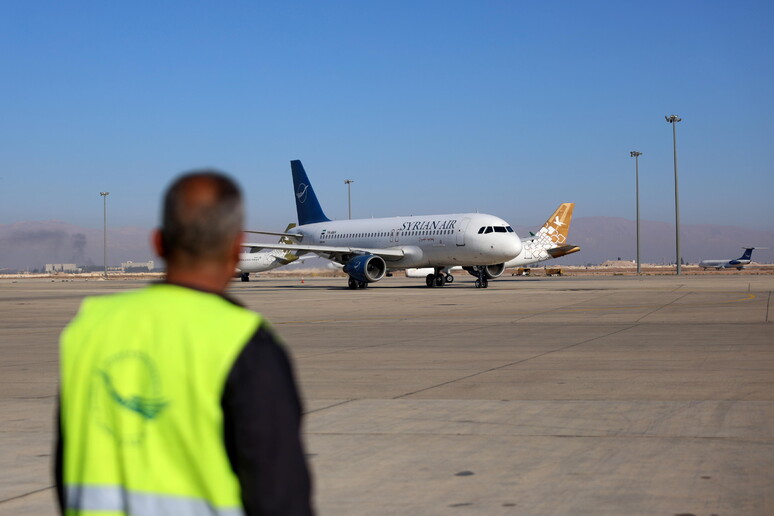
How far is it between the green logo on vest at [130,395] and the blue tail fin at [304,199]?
1988 inches

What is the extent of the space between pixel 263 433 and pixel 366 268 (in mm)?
39786

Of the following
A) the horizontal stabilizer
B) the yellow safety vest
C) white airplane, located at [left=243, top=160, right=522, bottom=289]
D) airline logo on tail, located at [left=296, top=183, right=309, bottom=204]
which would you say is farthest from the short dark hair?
the horizontal stabilizer

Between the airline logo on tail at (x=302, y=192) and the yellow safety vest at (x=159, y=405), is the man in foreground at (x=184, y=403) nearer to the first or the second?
the yellow safety vest at (x=159, y=405)

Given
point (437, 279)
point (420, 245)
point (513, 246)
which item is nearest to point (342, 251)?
point (420, 245)

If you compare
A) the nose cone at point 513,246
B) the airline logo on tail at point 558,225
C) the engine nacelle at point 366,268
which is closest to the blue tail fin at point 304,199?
the engine nacelle at point 366,268

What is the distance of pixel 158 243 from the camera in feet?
7.32

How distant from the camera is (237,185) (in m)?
2.21

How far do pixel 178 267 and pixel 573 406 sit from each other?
22.9ft

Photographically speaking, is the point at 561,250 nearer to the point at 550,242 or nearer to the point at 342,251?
the point at 550,242

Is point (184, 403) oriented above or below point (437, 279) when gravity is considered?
above

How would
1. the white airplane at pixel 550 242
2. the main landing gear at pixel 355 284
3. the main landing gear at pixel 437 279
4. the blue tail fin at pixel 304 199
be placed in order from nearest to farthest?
the main landing gear at pixel 355 284, the main landing gear at pixel 437 279, the blue tail fin at pixel 304 199, the white airplane at pixel 550 242

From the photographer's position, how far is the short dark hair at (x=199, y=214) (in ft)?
7.06

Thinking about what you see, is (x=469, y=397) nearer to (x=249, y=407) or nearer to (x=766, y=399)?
(x=766, y=399)

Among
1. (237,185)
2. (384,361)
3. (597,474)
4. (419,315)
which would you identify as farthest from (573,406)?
(419,315)
